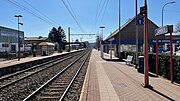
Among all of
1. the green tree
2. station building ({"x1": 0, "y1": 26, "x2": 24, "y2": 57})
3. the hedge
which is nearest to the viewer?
the hedge

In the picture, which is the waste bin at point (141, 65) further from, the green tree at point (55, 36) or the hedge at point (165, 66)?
the green tree at point (55, 36)

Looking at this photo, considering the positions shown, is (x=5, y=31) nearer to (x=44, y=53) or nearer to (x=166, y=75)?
(x=44, y=53)

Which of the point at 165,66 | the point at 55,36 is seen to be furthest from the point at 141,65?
the point at 55,36

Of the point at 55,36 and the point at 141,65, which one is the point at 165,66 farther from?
the point at 55,36

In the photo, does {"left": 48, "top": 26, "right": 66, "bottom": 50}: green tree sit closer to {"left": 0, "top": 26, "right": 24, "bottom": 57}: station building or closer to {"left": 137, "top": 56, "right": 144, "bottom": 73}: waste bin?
{"left": 0, "top": 26, "right": 24, "bottom": 57}: station building

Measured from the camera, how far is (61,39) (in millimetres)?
123000

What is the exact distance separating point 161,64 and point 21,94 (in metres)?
7.83

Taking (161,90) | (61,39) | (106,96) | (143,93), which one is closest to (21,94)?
(106,96)

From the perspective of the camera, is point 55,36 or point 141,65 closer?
point 141,65

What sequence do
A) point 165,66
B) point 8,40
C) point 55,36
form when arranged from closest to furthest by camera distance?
point 165,66, point 8,40, point 55,36

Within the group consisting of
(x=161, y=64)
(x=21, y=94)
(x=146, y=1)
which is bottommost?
(x=21, y=94)

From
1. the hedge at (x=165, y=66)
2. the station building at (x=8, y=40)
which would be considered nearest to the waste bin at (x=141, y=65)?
the hedge at (x=165, y=66)

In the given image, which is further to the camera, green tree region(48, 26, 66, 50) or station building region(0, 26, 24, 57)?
green tree region(48, 26, 66, 50)

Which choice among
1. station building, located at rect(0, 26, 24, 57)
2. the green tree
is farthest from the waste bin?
the green tree
